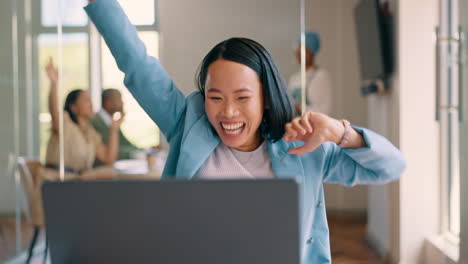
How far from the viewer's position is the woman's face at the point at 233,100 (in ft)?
3.77

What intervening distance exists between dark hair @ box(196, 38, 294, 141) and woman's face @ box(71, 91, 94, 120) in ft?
7.59

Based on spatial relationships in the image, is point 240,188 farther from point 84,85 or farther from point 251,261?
point 84,85

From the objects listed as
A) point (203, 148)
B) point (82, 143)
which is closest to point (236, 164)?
point (203, 148)

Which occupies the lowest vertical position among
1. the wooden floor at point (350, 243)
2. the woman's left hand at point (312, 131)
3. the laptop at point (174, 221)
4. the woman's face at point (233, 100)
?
the wooden floor at point (350, 243)

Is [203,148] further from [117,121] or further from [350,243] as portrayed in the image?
[350,243]

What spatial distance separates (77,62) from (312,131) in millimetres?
2643

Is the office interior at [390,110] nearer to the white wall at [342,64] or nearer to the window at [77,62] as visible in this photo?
the window at [77,62]

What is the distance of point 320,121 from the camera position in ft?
3.75

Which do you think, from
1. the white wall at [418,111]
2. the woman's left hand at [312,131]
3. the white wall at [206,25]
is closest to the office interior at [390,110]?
the white wall at [418,111]

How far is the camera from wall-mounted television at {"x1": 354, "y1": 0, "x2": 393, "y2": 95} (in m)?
3.70

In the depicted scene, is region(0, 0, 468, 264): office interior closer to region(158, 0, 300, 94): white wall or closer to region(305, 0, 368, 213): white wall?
region(158, 0, 300, 94): white wall

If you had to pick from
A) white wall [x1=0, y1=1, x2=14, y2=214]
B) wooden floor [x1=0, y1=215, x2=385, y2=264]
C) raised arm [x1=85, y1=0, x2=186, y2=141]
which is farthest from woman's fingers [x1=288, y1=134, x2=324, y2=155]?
white wall [x1=0, y1=1, x2=14, y2=214]

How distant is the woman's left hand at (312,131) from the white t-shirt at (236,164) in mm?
105

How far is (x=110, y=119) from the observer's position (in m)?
3.36
